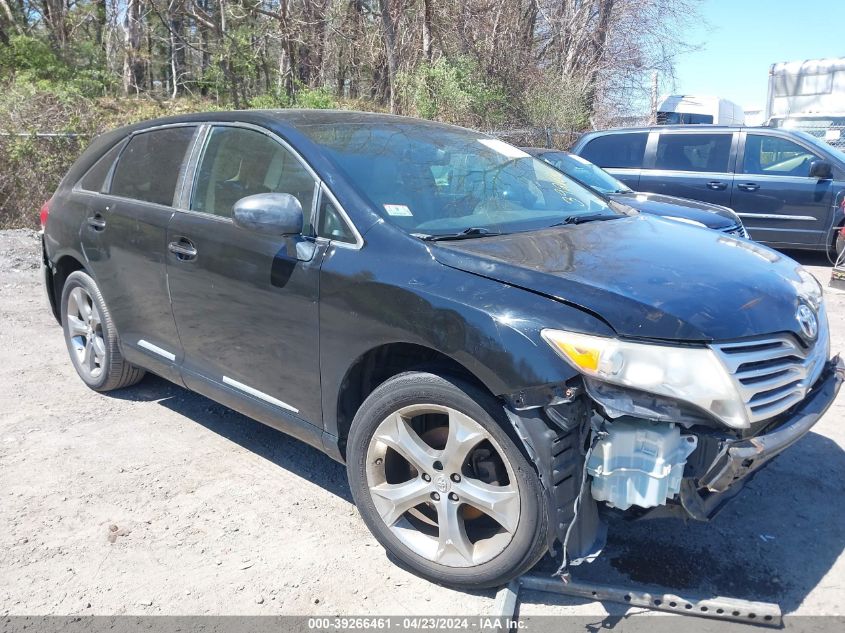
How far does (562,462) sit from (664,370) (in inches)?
17.2

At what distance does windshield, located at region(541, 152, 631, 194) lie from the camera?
321 inches

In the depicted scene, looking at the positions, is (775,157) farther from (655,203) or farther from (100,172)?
(100,172)

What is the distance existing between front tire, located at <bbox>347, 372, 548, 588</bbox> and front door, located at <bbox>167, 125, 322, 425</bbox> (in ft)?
1.40

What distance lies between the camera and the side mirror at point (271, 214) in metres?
3.07

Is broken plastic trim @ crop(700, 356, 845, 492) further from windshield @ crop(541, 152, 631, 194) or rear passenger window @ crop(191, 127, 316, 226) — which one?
windshield @ crop(541, 152, 631, 194)

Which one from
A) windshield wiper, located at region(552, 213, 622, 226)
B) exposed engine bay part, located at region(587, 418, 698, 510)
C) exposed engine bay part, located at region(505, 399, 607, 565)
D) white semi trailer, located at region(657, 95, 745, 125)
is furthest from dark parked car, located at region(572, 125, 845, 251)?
white semi trailer, located at region(657, 95, 745, 125)

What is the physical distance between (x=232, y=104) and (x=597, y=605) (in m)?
17.6

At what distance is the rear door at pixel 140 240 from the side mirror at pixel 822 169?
8000 millimetres

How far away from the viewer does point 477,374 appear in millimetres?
2537

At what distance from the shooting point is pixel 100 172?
466cm

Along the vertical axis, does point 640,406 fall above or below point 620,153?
below

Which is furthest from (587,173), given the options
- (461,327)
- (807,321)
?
(461,327)

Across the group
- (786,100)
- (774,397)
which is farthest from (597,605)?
(786,100)

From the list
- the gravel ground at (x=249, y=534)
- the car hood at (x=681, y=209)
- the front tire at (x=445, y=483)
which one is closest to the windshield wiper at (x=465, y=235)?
the front tire at (x=445, y=483)
